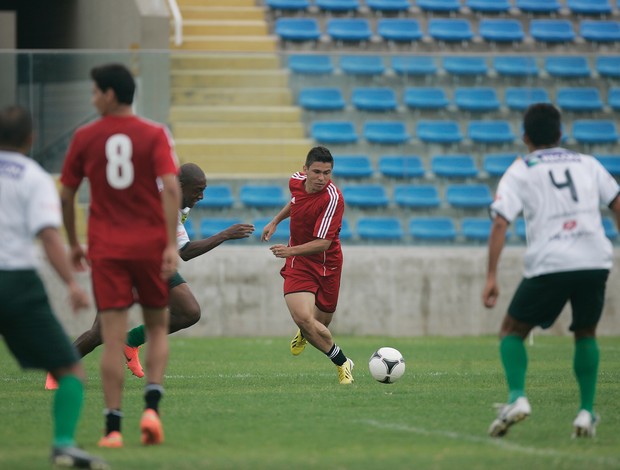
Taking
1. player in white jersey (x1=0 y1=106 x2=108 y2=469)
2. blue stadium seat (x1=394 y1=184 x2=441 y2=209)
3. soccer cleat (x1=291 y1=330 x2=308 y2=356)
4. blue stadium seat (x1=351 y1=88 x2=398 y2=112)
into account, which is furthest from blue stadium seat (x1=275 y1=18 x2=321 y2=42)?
player in white jersey (x1=0 y1=106 x2=108 y2=469)

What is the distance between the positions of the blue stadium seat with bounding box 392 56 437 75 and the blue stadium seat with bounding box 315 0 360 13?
4.34 m

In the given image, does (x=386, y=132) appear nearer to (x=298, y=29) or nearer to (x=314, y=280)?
(x=298, y=29)

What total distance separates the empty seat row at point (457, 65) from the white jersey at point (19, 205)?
13960 mm

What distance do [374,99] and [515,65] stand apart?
2.52 m

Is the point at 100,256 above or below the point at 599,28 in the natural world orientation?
below

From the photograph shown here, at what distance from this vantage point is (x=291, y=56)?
1986 cm

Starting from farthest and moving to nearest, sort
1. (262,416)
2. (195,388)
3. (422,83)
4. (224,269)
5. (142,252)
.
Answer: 1. (422,83)
2. (224,269)
3. (195,388)
4. (262,416)
5. (142,252)

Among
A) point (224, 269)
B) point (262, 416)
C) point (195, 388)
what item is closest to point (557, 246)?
point (262, 416)

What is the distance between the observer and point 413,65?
20297mm

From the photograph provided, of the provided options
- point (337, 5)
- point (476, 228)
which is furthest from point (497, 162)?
point (337, 5)

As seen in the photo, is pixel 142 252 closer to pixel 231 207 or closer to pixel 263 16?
pixel 231 207

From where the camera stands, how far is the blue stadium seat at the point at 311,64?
785 inches

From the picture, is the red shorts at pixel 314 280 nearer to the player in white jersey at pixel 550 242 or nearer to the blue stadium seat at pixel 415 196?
the player in white jersey at pixel 550 242

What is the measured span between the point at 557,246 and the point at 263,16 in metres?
17.7
